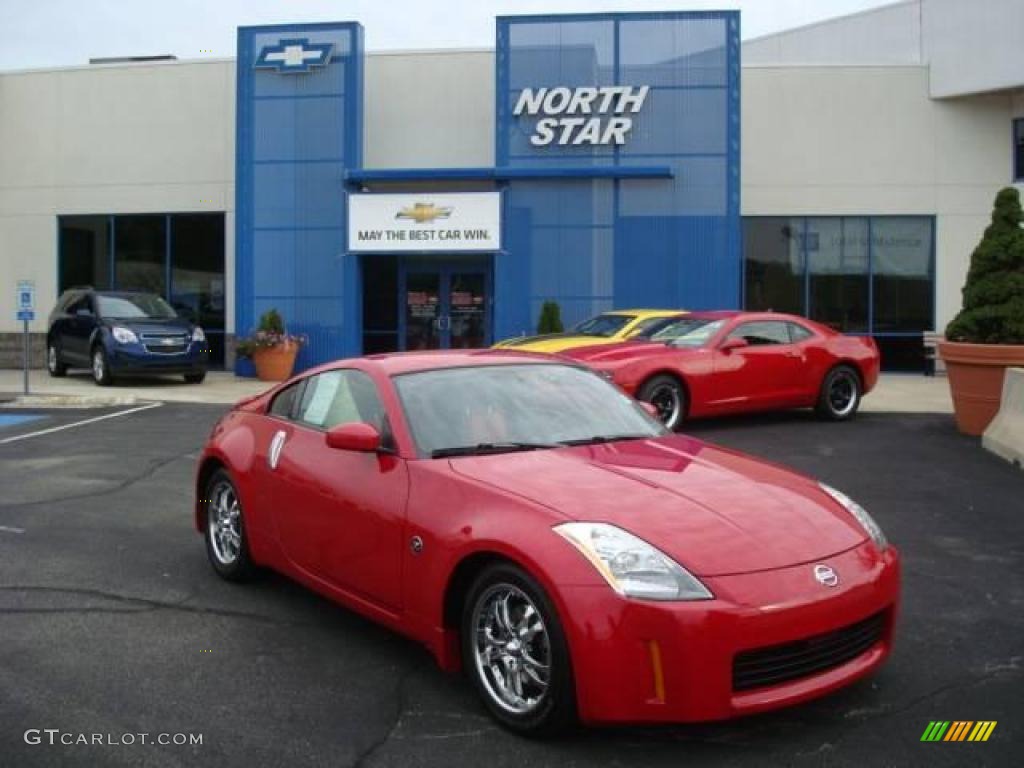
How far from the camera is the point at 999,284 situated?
1169cm

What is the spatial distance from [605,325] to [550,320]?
4.98m

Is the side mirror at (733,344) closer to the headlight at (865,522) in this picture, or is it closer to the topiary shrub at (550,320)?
the topiary shrub at (550,320)

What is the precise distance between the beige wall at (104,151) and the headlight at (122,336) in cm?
496

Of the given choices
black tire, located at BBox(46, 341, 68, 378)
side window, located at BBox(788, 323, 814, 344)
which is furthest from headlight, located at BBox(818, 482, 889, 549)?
black tire, located at BBox(46, 341, 68, 378)

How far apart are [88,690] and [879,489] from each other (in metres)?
6.53

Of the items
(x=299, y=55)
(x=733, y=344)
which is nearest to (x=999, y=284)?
(x=733, y=344)

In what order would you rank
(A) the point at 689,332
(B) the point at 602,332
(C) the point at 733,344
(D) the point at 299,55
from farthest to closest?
1. (D) the point at 299,55
2. (B) the point at 602,332
3. (A) the point at 689,332
4. (C) the point at 733,344

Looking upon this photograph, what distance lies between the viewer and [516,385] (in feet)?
16.6

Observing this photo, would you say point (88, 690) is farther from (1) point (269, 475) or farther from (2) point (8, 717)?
(1) point (269, 475)

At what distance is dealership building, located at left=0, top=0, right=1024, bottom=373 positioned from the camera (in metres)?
19.8

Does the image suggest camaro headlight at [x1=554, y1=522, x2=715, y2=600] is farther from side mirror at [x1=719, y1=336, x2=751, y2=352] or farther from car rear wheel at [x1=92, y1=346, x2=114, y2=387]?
car rear wheel at [x1=92, y1=346, x2=114, y2=387]

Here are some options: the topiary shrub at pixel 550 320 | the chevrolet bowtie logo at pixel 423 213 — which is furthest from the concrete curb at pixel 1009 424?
the chevrolet bowtie logo at pixel 423 213

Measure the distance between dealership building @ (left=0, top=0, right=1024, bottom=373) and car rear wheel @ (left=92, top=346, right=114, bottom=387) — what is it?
3.01 m

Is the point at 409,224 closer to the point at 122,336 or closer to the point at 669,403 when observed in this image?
the point at 122,336
